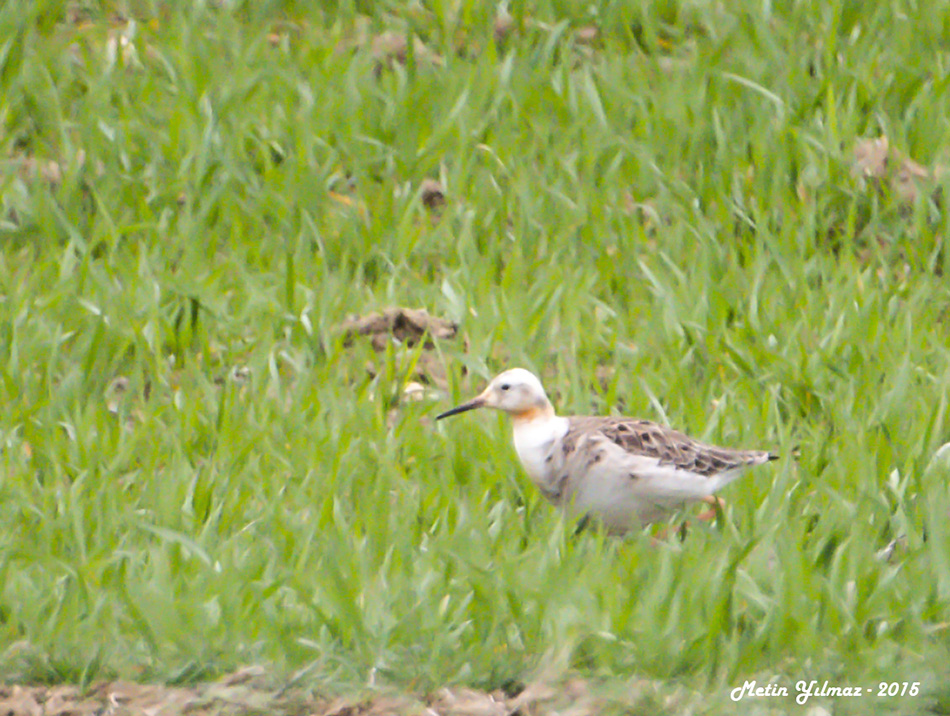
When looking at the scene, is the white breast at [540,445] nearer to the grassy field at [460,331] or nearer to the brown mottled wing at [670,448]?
the brown mottled wing at [670,448]

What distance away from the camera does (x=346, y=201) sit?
729cm

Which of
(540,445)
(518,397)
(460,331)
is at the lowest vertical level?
(460,331)

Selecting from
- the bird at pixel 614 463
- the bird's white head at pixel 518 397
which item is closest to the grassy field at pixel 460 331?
the bird at pixel 614 463

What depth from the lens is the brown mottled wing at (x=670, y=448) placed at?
4848 millimetres

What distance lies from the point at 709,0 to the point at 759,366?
3256mm

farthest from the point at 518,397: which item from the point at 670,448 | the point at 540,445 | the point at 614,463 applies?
the point at 670,448

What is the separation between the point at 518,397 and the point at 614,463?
467 millimetres

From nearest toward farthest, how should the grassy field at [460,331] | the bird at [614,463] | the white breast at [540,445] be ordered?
the grassy field at [460,331] → the bird at [614,463] → the white breast at [540,445]

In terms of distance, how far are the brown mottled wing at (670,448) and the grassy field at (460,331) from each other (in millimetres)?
208

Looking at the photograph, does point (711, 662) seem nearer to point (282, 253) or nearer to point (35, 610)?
point (35, 610)

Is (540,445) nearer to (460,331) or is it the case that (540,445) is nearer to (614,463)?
(614,463)

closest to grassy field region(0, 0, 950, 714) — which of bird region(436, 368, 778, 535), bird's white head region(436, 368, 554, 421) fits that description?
bird region(436, 368, 778, 535)

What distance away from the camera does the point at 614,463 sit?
4805mm

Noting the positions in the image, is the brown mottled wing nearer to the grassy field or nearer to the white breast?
the white breast
